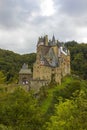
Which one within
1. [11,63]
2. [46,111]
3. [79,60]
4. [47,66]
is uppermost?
[79,60]

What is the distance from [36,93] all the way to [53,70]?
12.1 metres

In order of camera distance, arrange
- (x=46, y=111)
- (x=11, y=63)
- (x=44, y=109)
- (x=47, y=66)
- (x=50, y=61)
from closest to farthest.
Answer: (x=46, y=111) < (x=44, y=109) < (x=47, y=66) < (x=50, y=61) < (x=11, y=63)

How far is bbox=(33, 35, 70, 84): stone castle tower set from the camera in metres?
96.2

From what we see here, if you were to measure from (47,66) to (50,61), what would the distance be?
3279 mm

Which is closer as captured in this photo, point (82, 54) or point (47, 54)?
point (47, 54)

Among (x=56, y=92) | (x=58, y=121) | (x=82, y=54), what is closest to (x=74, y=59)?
(x=82, y=54)

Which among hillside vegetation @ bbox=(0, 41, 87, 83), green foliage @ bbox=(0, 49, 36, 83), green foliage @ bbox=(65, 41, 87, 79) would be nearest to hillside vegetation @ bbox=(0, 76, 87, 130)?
green foliage @ bbox=(0, 49, 36, 83)

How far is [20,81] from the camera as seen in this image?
308ft

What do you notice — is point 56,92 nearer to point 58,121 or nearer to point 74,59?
point 58,121

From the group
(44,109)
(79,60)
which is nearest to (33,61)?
(79,60)

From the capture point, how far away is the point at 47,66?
318 ft

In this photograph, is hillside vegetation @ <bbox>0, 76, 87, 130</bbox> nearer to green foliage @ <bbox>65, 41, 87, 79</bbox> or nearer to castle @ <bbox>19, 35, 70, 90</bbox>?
castle @ <bbox>19, 35, 70, 90</bbox>

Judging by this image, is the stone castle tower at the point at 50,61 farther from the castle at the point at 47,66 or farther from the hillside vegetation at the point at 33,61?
the hillside vegetation at the point at 33,61

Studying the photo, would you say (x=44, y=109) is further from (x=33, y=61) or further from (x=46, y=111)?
(x=33, y=61)
